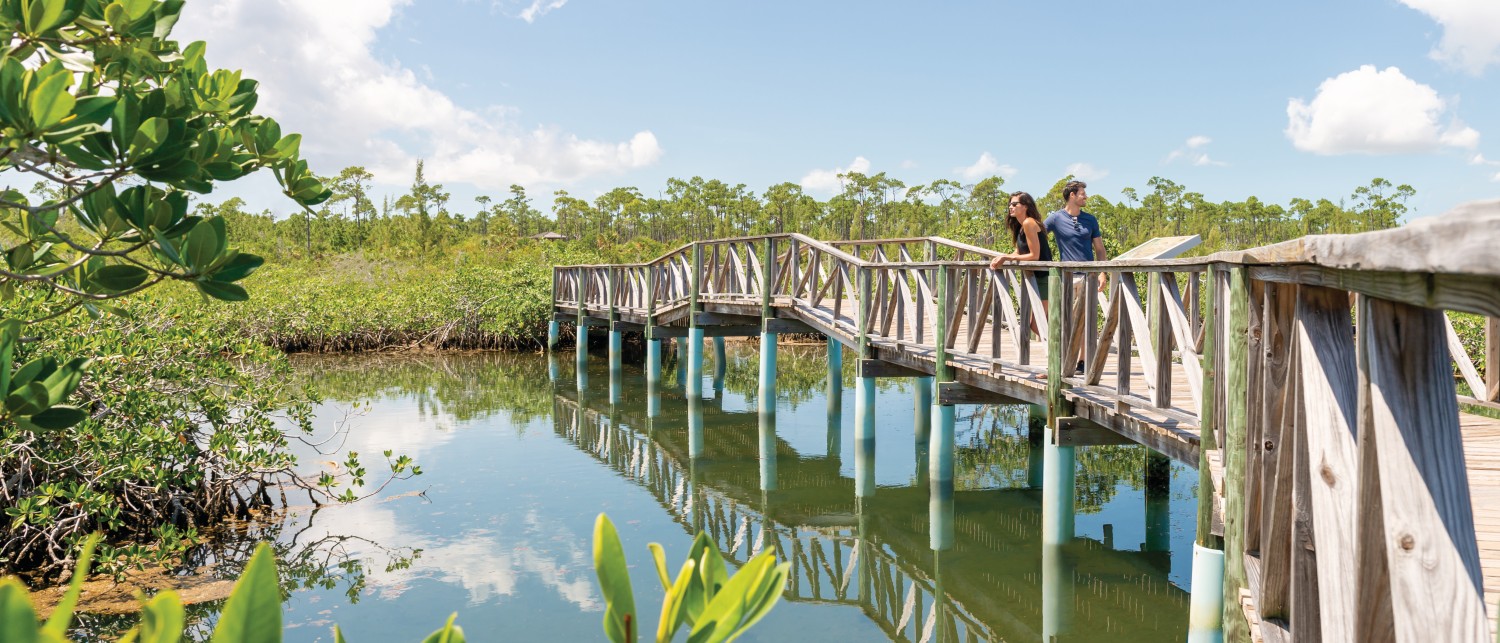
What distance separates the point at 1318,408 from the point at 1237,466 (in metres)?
1.61

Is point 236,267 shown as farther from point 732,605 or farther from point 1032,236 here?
point 1032,236

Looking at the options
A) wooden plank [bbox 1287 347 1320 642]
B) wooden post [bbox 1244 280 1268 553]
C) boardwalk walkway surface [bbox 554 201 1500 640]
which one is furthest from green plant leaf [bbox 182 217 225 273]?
wooden post [bbox 1244 280 1268 553]

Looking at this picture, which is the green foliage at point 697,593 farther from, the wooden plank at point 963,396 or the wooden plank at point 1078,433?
the wooden plank at point 963,396

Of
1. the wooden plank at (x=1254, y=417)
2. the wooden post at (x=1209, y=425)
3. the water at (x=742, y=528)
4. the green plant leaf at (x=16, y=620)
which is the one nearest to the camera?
the green plant leaf at (x=16, y=620)

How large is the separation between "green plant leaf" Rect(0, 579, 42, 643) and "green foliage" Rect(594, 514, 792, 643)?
0.30 metres

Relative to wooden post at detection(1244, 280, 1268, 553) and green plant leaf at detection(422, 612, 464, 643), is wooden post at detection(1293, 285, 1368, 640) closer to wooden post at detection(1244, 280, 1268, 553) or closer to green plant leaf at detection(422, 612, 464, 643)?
wooden post at detection(1244, 280, 1268, 553)

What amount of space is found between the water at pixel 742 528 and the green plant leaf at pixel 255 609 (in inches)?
211

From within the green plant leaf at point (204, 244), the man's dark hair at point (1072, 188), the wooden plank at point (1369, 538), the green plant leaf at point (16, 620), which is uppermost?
the man's dark hair at point (1072, 188)

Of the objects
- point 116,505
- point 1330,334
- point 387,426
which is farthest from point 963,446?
point 1330,334

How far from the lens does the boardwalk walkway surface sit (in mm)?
1101

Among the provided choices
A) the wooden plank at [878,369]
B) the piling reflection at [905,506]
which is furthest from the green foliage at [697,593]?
the wooden plank at [878,369]

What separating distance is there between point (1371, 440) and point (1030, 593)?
5651 mm

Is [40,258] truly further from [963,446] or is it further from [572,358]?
[572,358]

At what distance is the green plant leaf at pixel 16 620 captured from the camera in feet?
1.66
